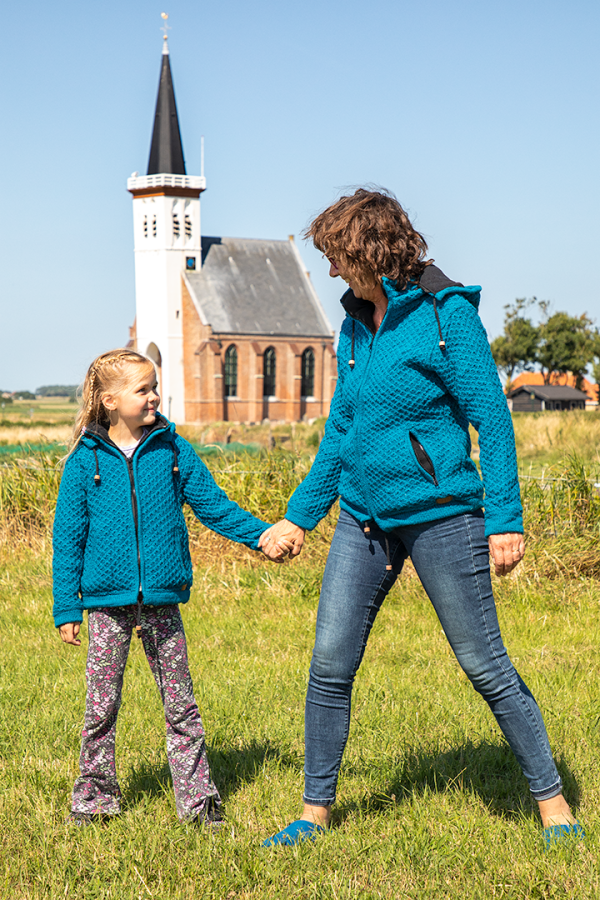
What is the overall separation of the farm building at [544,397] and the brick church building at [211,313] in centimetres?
1947

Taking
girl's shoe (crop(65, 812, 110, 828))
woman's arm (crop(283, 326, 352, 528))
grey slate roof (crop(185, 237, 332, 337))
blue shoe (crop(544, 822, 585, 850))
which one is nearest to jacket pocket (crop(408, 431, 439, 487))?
woman's arm (crop(283, 326, 352, 528))

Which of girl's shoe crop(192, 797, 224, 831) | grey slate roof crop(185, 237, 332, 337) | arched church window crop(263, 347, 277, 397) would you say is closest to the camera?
girl's shoe crop(192, 797, 224, 831)

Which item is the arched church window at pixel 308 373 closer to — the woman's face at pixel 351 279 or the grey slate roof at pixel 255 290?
the grey slate roof at pixel 255 290

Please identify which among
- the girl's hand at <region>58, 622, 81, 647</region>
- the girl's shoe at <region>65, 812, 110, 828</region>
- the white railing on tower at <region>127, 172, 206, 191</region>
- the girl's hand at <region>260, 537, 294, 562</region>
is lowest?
the girl's shoe at <region>65, 812, 110, 828</region>

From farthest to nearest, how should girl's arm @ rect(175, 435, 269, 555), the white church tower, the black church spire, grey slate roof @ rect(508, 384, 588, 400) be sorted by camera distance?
1. grey slate roof @ rect(508, 384, 588, 400)
2. the black church spire
3. the white church tower
4. girl's arm @ rect(175, 435, 269, 555)

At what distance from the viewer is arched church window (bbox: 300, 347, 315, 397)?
6294 cm

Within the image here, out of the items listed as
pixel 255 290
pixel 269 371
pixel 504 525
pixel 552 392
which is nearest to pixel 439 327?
pixel 504 525

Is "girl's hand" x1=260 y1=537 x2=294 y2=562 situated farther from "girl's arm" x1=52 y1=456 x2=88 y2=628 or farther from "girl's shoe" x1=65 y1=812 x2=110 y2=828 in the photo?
"girl's shoe" x1=65 y1=812 x2=110 y2=828

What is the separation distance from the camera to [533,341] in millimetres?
68000

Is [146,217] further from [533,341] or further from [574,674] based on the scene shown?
[574,674]

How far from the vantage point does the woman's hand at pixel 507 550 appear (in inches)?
114

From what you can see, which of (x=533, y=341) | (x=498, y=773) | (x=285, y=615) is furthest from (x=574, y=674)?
(x=533, y=341)

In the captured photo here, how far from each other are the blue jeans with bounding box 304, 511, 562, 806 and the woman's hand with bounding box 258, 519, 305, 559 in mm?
209

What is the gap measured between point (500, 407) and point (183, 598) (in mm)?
1332
